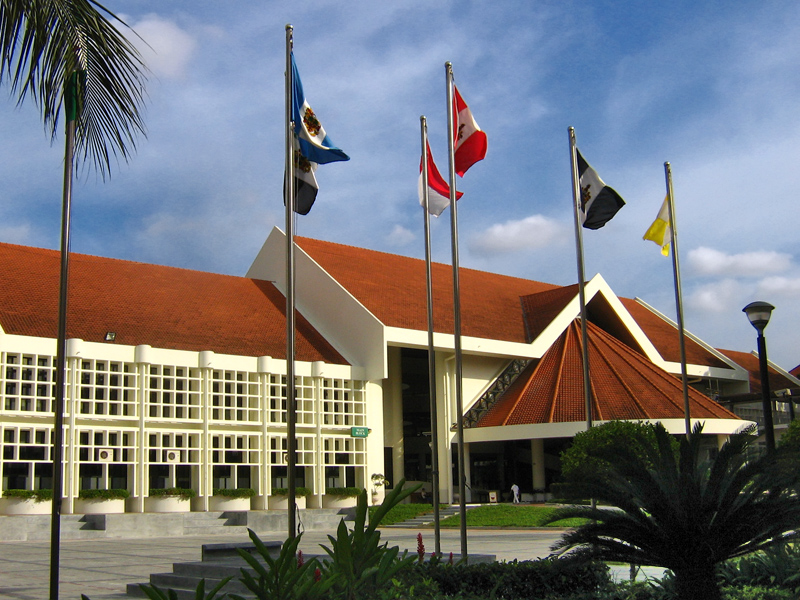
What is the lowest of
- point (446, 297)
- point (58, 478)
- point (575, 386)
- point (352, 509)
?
point (352, 509)

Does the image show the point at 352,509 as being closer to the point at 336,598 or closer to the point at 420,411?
the point at 420,411

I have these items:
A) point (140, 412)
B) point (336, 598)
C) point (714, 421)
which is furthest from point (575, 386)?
point (336, 598)

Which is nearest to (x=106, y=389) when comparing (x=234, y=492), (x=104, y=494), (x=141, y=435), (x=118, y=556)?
(x=141, y=435)

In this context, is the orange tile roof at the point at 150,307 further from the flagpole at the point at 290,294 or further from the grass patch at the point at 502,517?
the flagpole at the point at 290,294

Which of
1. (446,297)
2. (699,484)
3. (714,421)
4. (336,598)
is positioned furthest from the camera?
(446,297)

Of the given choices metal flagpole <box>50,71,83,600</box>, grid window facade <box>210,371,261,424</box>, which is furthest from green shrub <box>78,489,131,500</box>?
metal flagpole <box>50,71,83,600</box>

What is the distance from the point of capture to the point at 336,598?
6406 millimetres

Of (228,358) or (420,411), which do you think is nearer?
(228,358)

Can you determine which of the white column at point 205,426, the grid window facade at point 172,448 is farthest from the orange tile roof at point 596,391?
Result: the grid window facade at point 172,448

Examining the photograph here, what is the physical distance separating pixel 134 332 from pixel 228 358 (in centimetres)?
359

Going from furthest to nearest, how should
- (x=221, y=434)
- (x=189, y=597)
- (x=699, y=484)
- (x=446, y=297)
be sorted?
(x=446, y=297) → (x=221, y=434) → (x=189, y=597) → (x=699, y=484)

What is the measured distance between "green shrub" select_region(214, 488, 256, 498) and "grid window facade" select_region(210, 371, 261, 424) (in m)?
2.56

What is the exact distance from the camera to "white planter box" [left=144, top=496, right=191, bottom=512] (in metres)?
30.2

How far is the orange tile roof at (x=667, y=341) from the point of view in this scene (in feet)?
155
